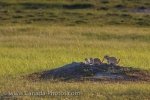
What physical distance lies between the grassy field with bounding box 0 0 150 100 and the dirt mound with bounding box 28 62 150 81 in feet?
2.45

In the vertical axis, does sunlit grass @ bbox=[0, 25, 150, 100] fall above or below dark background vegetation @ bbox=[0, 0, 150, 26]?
above

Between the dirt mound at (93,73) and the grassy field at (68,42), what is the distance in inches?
29.3

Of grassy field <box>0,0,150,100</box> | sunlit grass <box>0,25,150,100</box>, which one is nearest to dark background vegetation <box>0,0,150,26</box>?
grassy field <box>0,0,150,100</box>

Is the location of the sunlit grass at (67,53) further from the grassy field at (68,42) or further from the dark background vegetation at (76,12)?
the dark background vegetation at (76,12)

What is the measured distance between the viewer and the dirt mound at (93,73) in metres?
18.0

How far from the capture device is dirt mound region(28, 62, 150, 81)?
1795 cm

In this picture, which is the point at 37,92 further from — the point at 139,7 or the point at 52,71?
the point at 139,7

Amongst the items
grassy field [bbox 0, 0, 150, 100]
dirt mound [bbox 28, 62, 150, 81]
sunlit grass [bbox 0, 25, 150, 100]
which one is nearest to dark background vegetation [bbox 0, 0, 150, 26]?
grassy field [bbox 0, 0, 150, 100]

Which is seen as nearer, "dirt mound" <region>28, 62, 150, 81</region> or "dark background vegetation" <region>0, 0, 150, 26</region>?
"dirt mound" <region>28, 62, 150, 81</region>

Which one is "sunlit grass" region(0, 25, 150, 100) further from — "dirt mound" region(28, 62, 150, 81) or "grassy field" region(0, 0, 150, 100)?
"dirt mound" region(28, 62, 150, 81)

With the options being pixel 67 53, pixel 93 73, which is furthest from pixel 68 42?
pixel 93 73

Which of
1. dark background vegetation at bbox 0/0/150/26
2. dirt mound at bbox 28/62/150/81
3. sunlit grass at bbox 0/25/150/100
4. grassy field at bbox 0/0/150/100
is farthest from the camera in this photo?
dark background vegetation at bbox 0/0/150/26

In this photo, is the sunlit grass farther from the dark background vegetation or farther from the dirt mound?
the dark background vegetation

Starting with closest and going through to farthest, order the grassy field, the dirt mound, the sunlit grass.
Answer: the sunlit grass → the grassy field → the dirt mound
